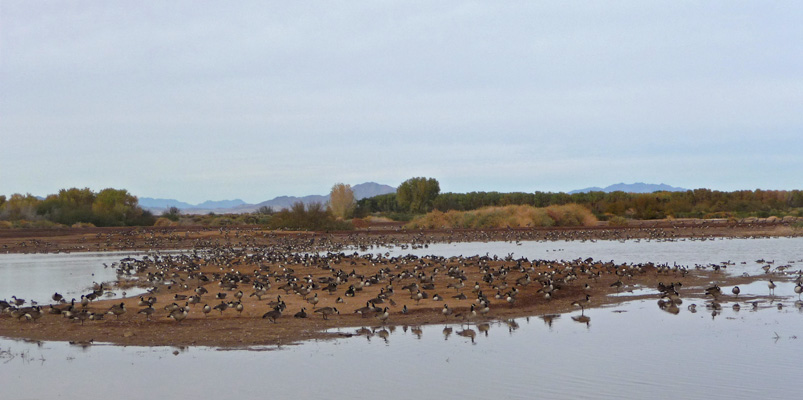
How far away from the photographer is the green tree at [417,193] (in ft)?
374

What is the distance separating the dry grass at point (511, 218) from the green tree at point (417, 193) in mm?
36862

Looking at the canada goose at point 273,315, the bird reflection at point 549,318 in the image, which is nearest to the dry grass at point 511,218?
the bird reflection at point 549,318

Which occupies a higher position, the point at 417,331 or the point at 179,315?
the point at 179,315

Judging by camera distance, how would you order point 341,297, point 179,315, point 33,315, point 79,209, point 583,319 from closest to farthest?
1. point 583,319
2. point 179,315
3. point 33,315
4. point 341,297
5. point 79,209

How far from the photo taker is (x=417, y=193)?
11562cm

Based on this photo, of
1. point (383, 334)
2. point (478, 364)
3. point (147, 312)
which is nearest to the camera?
point (478, 364)

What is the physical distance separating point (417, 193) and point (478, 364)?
10207 cm

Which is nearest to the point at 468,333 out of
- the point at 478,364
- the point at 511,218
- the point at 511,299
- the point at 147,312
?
the point at 478,364

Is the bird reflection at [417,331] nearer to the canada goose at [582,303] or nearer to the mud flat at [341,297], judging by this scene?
the mud flat at [341,297]

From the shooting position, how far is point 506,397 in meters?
11.4

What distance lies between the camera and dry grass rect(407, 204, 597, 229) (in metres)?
72.1

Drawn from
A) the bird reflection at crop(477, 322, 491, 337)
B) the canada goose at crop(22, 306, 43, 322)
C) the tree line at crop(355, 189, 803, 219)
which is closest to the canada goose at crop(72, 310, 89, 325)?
the canada goose at crop(22, 306, 43, 322)

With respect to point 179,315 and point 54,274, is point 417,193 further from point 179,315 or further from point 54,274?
point 179,315

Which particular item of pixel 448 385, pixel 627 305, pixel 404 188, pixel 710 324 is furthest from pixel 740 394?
pixel 404 188
